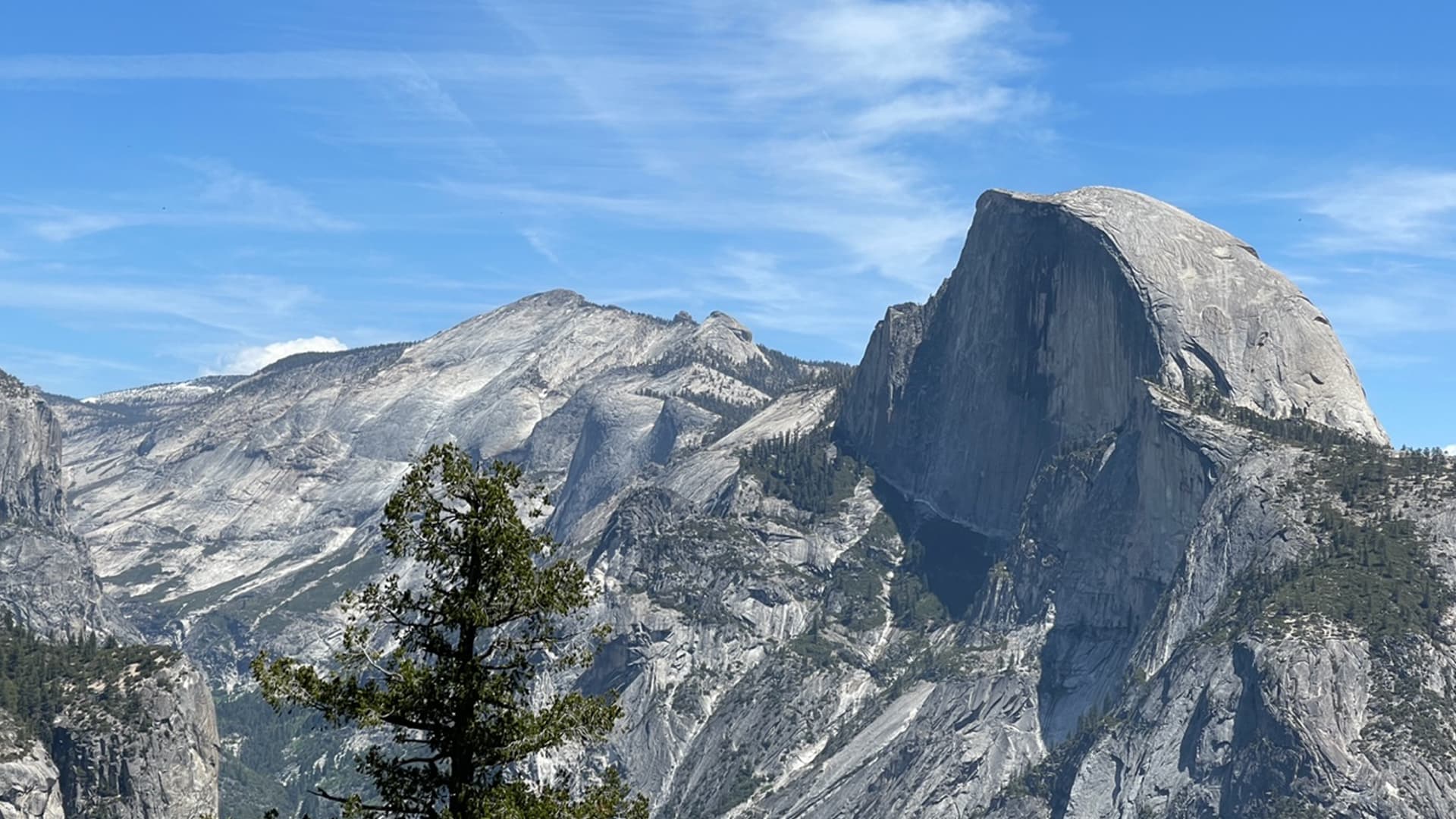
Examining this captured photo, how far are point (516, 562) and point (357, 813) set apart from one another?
8503 mm

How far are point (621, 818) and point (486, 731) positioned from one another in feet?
21.4

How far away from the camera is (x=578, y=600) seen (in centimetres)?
6322

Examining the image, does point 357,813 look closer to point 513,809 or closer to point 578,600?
point 513,809

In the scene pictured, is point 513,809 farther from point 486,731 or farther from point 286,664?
point 286,664

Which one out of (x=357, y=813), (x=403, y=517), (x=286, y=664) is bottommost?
(x=357, y=813)

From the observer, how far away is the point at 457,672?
59906 millimetres

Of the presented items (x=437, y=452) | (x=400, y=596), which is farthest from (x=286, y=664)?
(x=437, y=452)

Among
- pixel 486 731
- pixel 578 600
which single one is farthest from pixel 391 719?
pixel 578 600

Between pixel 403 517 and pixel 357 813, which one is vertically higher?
pixel 403 517

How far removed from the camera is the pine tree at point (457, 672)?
5956 centimetres

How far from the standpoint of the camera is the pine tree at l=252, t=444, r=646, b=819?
195 ft

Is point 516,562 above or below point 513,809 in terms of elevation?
above

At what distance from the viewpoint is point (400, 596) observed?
61.7 meters

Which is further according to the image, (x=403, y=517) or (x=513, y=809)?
(x=403, y=517)
